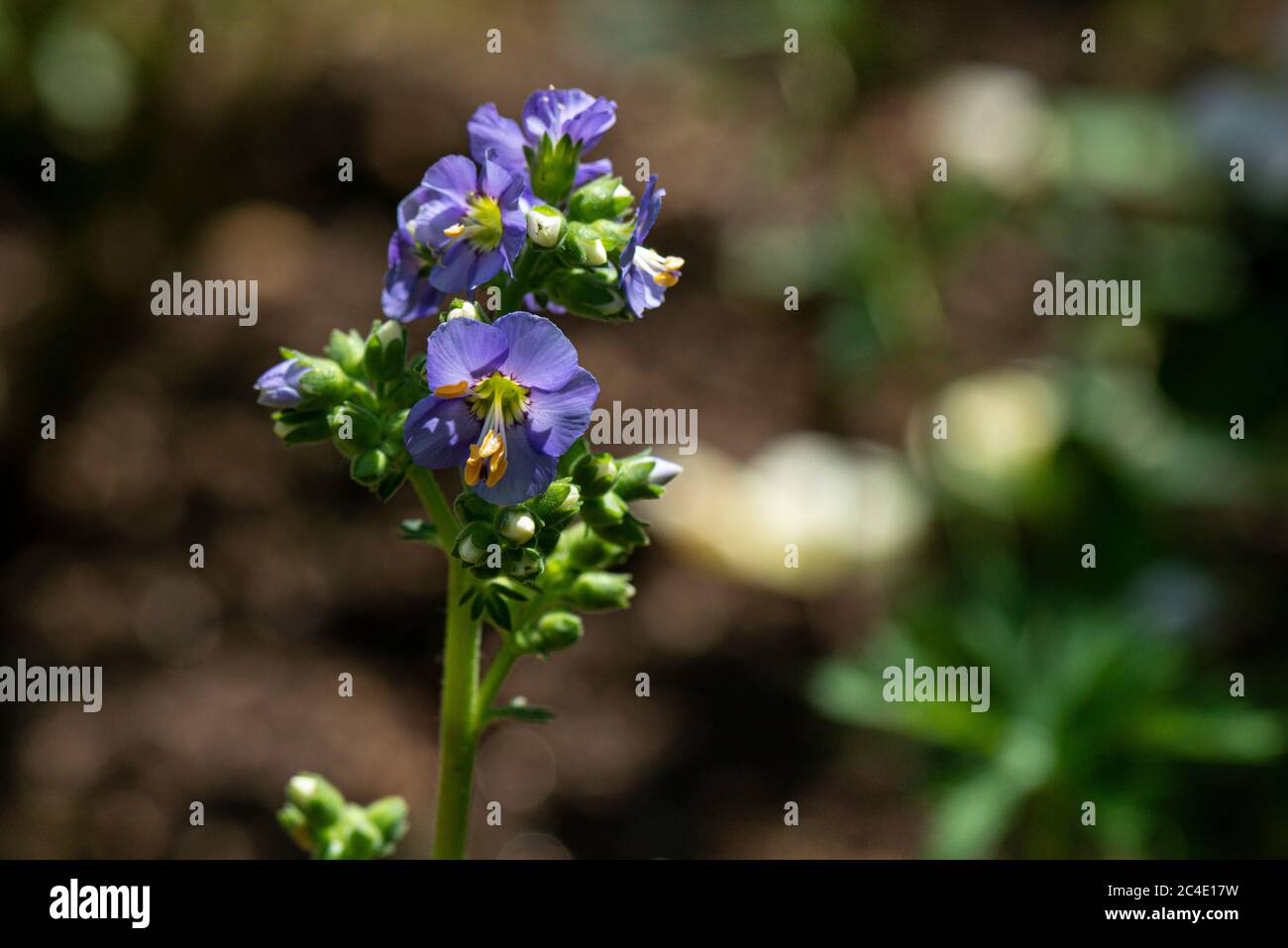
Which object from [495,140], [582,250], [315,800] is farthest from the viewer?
[315,800]

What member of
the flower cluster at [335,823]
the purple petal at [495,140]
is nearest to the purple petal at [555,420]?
the purple petal at [495,140]

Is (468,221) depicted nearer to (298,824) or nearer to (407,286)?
(407,286)

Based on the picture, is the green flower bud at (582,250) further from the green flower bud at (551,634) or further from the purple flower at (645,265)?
the green flower bud at (551,634)

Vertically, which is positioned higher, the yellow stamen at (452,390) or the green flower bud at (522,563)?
the yellow stamen at (452,390)

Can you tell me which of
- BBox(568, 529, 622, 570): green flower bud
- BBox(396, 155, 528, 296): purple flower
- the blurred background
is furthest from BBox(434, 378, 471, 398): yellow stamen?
the blurred background

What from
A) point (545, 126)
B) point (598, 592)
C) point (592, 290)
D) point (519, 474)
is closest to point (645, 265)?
point (592, 290)

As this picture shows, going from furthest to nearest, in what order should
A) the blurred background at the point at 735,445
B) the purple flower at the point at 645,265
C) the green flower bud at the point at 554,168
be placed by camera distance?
the blurred background at the point at 735,445 → the green flower bud at the point at 554,168 → the purple flower at the point at 645,265

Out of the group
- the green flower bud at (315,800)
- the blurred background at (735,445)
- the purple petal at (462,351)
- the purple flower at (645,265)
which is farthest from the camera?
the blurred background at (735,445)

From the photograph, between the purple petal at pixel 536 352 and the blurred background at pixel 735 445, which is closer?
the purple petal at pixel 536 352
